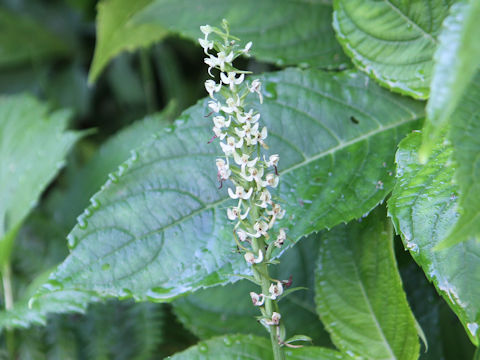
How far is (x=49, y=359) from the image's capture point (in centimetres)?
112

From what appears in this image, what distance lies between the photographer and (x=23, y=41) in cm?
195

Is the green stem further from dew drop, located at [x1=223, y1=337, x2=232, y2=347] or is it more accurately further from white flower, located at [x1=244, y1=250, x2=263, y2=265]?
white flower, located at [x1=244, y1=250, x2=263, y2=265]

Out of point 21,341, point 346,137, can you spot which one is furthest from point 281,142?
point 21,341

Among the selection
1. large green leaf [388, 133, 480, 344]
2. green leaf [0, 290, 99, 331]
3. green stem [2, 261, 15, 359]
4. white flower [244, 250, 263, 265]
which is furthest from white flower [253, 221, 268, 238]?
green stem [2, 261, 15, 359]

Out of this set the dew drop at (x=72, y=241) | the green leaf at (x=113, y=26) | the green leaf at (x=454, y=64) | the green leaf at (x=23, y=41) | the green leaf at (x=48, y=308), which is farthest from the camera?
the green leaf at (x=23, y=41)

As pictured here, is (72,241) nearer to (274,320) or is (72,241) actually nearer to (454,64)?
(274,320)

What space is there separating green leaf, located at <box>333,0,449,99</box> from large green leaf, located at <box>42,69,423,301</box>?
6 centimetres

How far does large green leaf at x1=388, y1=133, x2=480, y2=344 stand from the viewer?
2.05 feet

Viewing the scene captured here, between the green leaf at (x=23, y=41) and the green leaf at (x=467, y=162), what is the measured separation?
1755 millimetres

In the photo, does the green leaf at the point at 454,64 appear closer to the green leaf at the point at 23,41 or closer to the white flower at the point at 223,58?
the white flower at the point at 223,58

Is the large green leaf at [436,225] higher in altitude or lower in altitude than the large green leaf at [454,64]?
lower

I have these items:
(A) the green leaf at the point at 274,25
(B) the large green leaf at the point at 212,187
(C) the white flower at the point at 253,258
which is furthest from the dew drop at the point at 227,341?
(A) the green leaf at the point at 274,25

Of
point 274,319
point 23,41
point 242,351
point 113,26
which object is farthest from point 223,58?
point 23,41

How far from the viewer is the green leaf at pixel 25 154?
1.13 metres
